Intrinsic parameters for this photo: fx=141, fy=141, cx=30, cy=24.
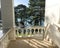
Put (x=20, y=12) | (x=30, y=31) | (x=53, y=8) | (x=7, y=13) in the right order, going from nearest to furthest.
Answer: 1. (x=7, y=13)
2. (x=53, y=8)
3. (x=30, y=31)
4. (x=20, y=12)

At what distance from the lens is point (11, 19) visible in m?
5.05

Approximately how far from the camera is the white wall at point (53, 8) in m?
5.55

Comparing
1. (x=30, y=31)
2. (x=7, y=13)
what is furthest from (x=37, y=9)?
(x=7, y=13)

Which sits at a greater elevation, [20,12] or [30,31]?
[20,12]

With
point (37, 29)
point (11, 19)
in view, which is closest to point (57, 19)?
point (37, 29)

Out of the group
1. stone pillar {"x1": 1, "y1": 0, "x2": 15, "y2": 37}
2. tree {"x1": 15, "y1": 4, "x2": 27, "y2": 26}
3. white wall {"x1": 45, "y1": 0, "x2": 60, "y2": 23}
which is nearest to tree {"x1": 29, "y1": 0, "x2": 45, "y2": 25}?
tree {"x1": 15, "y1": 4, "x2": 27, "y2": 26}

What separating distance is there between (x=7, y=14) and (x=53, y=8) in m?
1.86

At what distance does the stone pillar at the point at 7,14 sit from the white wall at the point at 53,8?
4.85ft

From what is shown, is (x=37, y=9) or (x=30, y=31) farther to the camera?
(x=37, y=9)

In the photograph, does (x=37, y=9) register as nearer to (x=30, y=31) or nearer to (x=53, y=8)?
(x=53, y=8)

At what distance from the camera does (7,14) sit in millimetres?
5004

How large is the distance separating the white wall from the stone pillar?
1477mm

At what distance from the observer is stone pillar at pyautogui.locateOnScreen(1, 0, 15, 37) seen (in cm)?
494

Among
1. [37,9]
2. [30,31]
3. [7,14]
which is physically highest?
[37,9]
